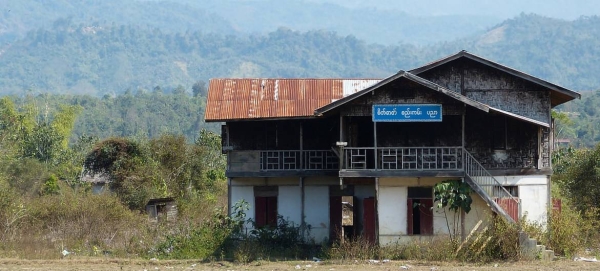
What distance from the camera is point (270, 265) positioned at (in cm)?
2991

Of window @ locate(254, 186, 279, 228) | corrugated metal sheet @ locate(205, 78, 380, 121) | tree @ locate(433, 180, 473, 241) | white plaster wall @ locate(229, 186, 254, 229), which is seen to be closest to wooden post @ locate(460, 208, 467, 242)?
Answer: tree @ locate(433, 180, 473, 241)

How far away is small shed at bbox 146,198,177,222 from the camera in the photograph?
40062mm

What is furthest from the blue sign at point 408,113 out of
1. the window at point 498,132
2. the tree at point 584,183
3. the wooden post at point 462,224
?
the tree at point 584,183

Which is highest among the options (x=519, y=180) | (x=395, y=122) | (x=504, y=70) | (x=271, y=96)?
(x=504, y=70)

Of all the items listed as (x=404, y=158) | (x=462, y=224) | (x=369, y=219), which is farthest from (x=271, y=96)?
(x=462, y=224)

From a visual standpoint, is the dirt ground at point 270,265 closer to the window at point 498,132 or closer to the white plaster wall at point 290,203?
the window at point 498,132

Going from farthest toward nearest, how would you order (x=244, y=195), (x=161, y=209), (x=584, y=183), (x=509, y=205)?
(x=161, y=209), (x=584, y=183), (x=244, y=195), (x=509, y=205)

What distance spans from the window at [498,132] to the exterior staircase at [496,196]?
1291 millimetres

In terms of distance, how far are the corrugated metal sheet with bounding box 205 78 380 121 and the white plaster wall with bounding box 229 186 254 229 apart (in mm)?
3087

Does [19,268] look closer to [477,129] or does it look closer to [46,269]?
[46,269]

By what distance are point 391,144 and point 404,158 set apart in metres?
0.68

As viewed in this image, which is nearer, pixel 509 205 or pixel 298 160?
pixel 509 205

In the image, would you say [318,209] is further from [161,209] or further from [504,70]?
[161,209]

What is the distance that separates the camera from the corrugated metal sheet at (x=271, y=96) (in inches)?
1352
